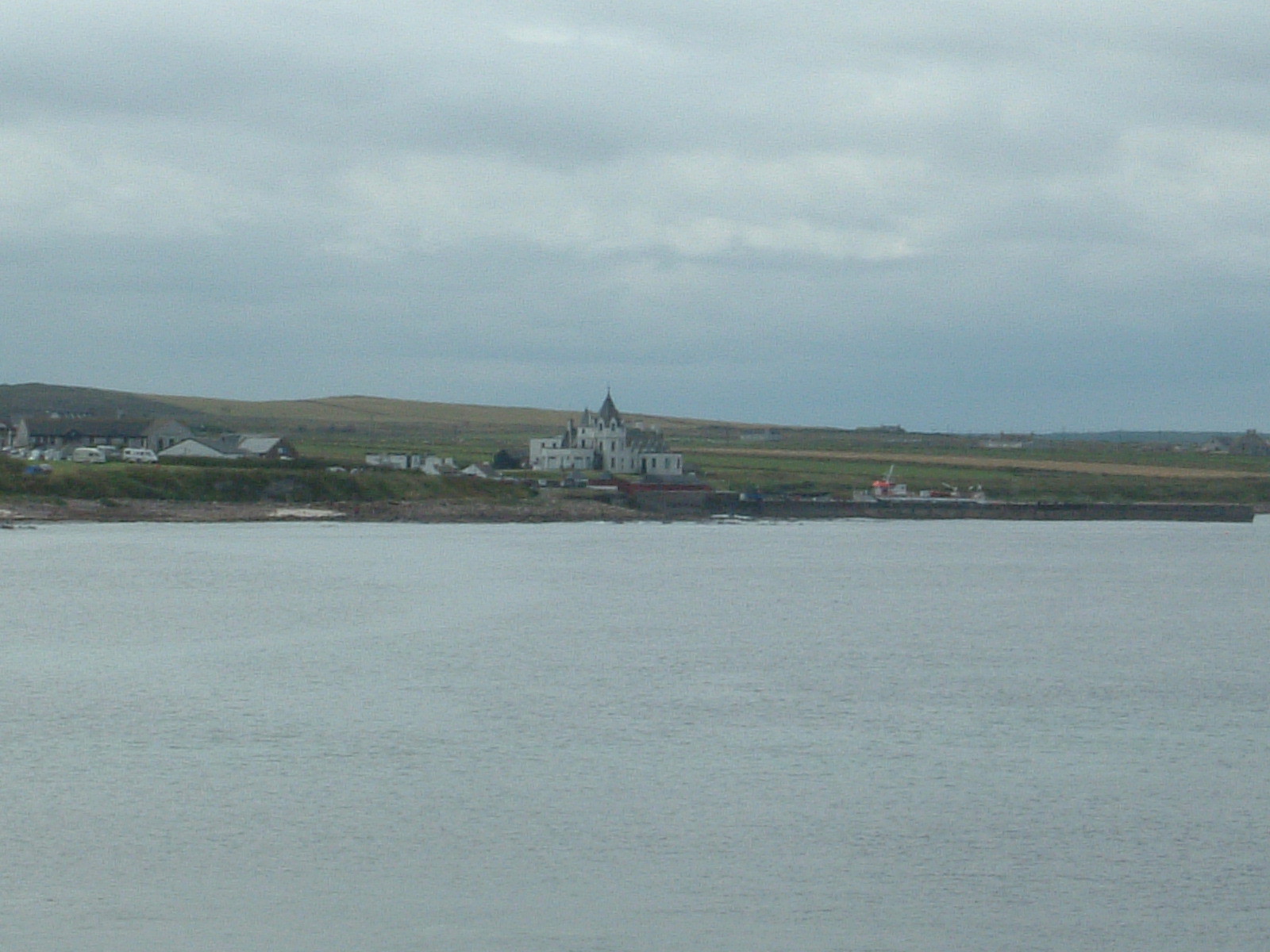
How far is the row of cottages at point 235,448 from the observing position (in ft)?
308

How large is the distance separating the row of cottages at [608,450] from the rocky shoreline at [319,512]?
47.4ft

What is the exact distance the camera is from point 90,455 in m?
88.3

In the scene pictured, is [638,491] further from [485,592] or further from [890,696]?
[890,696]

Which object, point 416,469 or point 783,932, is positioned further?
point 416,469

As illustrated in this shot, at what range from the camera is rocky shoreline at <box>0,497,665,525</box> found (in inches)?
2867

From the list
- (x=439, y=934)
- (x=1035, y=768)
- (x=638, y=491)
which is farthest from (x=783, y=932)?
(x=638, y=491)

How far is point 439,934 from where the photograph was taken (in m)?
15.8

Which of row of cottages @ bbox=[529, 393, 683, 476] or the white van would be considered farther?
row of cottages @ bbox=[529, 393, 683, 476]

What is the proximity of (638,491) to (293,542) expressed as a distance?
93.9ft

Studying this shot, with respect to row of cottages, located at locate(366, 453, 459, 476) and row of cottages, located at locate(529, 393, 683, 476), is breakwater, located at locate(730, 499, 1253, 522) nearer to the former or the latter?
row of cottages, located at locate(529, 393, 683, 476)

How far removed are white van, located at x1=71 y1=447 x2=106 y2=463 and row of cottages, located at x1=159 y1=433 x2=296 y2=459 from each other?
11.6 ft

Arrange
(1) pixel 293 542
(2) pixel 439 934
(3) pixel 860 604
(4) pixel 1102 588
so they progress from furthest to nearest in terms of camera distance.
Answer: (1) pixel 293 542 < (4) pixel 1102 588 < (3) pixel 860 604 < (2) pixel 439 934

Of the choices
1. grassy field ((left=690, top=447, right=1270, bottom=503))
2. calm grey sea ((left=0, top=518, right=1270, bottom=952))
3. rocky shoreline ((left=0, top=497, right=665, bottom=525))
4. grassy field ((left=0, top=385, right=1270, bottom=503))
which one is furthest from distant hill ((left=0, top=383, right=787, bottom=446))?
Answer: calm grey sea ((left=0, top=518, right=1270, bottom=952))

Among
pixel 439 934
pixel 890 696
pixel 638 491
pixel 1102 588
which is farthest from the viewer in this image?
pixel 638 491
